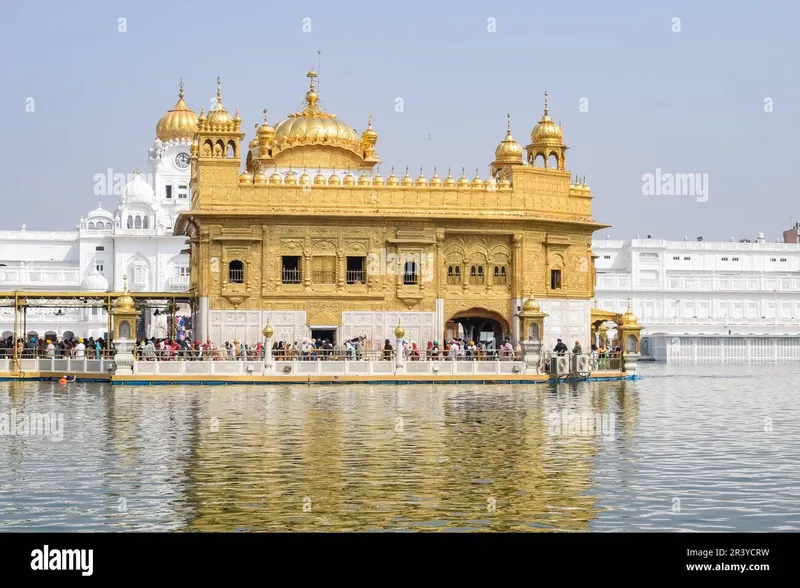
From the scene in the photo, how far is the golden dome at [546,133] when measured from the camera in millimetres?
48312

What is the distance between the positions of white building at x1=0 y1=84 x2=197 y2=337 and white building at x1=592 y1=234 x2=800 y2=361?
32.4 meters

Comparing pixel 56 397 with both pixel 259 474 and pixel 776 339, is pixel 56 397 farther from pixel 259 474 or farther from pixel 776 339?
pixel 776 339

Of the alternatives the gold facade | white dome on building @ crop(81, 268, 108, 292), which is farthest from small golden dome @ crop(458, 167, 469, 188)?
white dome on building @ crop(81, 268, 108, 292)

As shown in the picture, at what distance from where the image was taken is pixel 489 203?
150ft

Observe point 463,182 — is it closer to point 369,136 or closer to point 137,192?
point 369,136

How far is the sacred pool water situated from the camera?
14.3 metres

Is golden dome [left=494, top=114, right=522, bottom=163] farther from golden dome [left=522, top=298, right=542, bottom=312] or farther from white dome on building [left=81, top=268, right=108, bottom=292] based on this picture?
white dome on building [left=81, top=268, right=108, bottom=292]

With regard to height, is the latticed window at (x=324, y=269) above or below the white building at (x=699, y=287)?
below

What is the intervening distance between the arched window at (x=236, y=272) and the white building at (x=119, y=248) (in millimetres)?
46636

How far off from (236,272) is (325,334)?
3655 millimetres

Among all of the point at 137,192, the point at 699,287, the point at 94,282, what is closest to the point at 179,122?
the point at 137,192

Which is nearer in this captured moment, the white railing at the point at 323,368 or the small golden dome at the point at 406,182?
the white railing at the point at 323,368

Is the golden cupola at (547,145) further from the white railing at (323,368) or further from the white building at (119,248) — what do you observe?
the white building at (119,248)

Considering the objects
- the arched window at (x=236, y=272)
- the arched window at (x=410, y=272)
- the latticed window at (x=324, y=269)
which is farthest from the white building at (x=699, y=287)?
the arched window at (x=236, y=272)
